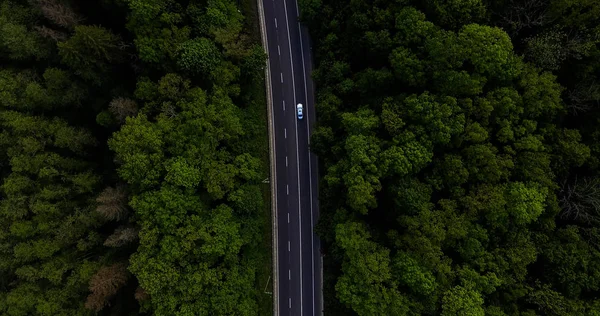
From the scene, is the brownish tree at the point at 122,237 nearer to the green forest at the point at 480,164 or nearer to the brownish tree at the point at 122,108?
→ the brownish tree at the point at 122,108

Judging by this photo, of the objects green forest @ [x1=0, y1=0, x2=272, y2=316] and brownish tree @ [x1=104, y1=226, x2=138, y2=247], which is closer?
brownish tree @ [x1=104, y1=226, x2=138, y2=247]

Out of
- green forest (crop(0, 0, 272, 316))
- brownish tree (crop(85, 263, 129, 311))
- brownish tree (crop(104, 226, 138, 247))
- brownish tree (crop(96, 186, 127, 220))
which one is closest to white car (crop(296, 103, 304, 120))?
green forest (crop(0, 0, 272, 316))

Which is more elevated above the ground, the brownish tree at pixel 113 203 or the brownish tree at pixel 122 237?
the brownish tree at pixel 113 203

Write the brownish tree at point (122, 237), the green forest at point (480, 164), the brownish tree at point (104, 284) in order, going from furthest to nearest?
the brownish tree at point (122, 237)
the brownish tree at point (104, 284)
the green forest at point (480, 164)

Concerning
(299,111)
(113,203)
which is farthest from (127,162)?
(299,111)

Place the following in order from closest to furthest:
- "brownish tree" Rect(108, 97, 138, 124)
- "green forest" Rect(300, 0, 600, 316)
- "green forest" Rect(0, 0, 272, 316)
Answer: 1. "green forest" Rect(300, 0, 600, 316)
2. "green forest" Rect(0, 0, 272, 316)
3. "brownish tree" Rect(108, 97, 138, 124)

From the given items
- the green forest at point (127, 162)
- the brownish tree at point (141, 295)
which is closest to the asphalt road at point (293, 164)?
the green forest at point (127, 162)

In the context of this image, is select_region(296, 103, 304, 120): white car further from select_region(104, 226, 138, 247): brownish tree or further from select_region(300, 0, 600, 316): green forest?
select_region(104, 226, 138, 247): brownish tree
